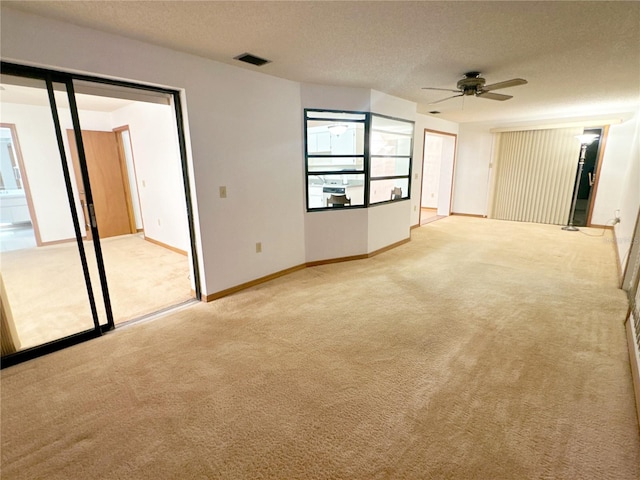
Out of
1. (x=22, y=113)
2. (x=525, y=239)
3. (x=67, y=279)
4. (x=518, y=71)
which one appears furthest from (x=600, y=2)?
(x=22, y=113)

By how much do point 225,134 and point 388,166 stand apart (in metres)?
2.77

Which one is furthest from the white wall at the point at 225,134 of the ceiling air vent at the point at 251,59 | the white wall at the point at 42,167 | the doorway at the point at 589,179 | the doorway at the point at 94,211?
the doorway at the point at 589,179

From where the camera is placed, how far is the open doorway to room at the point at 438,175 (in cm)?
786

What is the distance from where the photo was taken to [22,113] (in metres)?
4.89

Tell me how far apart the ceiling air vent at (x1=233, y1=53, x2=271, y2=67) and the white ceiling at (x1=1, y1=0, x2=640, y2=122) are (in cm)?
8

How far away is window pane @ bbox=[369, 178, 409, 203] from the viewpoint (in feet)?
15.5

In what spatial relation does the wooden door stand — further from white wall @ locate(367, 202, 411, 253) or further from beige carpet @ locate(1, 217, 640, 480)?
white wall @ locate(367, 202, 411, 253)

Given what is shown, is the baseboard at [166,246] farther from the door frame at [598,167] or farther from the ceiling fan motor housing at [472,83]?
the door frame at [598,167]

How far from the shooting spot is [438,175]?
8859mm

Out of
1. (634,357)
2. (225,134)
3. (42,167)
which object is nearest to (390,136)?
(225,134)

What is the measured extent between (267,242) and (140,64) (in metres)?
2.13

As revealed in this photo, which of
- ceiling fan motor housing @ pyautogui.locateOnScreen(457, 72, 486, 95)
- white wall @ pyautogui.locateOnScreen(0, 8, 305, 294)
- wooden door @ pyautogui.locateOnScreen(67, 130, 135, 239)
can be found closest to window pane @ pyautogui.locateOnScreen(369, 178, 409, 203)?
white wall @ pyautogui.locateOnScreen(0, 8, 305, 294)

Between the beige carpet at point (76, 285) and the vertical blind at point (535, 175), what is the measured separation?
7.41m

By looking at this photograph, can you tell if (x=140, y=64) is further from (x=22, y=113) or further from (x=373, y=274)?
(x=22, y=113)
